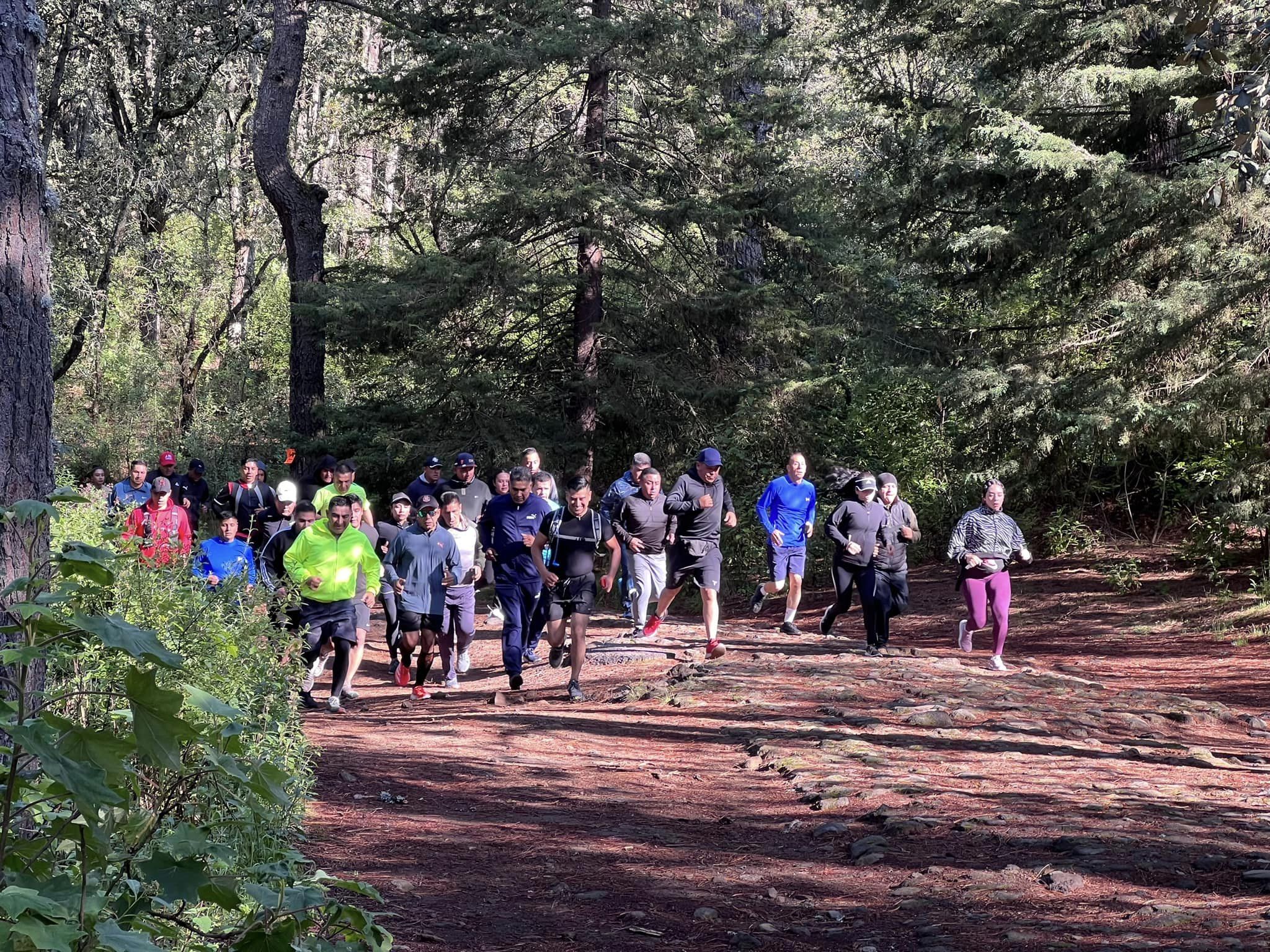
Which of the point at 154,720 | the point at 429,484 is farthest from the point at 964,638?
the point at 154,720

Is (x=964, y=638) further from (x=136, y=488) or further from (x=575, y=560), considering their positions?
(x=136, y=488)

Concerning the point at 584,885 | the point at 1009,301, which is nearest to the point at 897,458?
the point at 1009,301

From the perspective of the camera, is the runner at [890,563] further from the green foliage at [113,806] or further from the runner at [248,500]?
the green foliage at [113,806]

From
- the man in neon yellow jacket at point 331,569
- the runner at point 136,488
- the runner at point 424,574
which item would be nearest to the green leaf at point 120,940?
the man in neon yellow jacket at point 331,569

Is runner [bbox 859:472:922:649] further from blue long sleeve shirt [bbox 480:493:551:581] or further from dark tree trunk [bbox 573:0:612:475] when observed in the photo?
dark tree trunk [bbox 573:0:612:475]

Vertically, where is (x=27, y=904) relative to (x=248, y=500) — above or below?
below

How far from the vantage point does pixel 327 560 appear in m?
11.1

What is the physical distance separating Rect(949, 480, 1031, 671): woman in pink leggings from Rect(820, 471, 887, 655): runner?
1135mm

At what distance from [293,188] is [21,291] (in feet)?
64.6

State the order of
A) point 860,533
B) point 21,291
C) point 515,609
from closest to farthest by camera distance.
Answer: point 21,291
point 515,609
point 860,533

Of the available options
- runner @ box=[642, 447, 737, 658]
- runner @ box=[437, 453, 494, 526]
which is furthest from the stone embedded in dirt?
runner @ box=[437, 453, 494, 526]

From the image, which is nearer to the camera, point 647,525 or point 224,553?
point 224,553

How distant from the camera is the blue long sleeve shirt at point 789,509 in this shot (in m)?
15.0

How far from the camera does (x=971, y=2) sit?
18.0 metres
